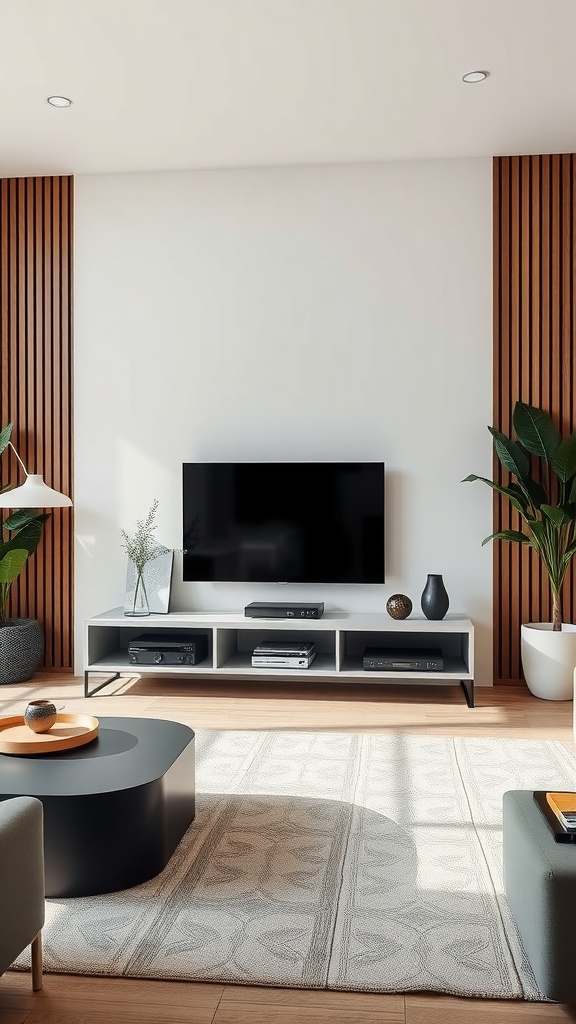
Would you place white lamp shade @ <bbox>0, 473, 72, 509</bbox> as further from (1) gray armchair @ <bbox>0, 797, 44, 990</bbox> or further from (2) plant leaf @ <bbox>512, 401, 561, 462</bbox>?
(1) gray armchair @ <bbox>0, 797, 44, 990</bbox>

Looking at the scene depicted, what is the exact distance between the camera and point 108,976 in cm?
203

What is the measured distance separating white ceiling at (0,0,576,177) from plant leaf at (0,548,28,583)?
2208mm

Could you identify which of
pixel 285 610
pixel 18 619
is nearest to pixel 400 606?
pixel 285 610

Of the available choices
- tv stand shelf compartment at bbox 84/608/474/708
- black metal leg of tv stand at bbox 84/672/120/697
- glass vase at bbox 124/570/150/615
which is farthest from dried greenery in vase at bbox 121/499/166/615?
black metal leg of tv stand at bbox 84/672/120/697

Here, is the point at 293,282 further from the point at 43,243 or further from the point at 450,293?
the point at 43,243

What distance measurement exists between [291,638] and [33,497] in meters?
1.66

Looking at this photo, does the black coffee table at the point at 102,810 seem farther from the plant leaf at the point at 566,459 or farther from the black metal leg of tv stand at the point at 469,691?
the plant leaf at the point at 566,459

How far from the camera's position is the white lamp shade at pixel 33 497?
15.4ft

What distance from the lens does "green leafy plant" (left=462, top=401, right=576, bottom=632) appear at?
180 inches

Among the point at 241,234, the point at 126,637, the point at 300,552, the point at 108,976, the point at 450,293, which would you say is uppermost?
the point at 241,234

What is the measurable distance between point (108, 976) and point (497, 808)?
1.54 m

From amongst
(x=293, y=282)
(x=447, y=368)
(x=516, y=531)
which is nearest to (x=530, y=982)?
(x=516, y=531)

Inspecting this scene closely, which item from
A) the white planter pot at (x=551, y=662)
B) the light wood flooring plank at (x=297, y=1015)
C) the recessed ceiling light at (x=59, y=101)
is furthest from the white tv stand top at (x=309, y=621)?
the light wood flooring plank at (x=297, y=1015)

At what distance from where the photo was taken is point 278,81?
3.91 meters
